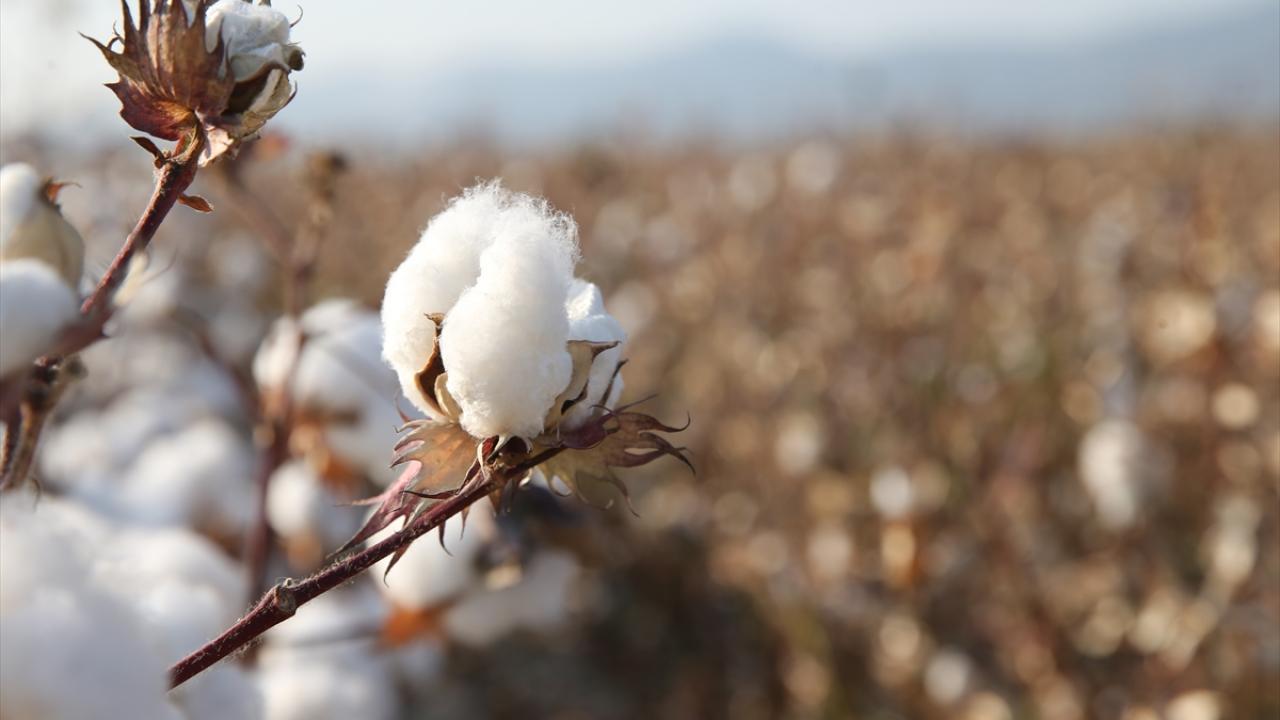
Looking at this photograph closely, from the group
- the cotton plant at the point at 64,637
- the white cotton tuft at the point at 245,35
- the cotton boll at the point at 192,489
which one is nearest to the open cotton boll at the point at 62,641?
the cotton plant at the point at 64,637

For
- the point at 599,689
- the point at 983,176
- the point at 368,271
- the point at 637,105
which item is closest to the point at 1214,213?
the point at 599,689

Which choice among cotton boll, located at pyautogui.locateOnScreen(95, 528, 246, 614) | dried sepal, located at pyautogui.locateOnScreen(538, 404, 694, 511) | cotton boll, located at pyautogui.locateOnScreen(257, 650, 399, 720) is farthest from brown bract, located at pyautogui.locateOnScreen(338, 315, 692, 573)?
cotton boll, located at pyautogui.locateOnScreen(257, 650, 399, 720)

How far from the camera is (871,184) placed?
634 cm

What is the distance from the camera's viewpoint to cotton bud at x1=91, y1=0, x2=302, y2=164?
0.51 m

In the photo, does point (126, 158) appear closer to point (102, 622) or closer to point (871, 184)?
point (871, 184)

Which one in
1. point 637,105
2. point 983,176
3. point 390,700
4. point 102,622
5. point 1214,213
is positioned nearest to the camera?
point 102,622

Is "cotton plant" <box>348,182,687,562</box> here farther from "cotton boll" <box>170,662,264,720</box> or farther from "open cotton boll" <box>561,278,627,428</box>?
"cotton boll" <box>170,662,264,720</box>

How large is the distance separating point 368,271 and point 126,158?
933 millimetres

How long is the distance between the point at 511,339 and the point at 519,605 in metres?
0.86

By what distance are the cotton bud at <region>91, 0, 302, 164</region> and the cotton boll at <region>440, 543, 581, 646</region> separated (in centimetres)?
67

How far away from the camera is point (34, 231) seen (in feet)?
1.82

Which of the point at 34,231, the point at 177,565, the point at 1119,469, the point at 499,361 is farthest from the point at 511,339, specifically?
the point at 1119,469

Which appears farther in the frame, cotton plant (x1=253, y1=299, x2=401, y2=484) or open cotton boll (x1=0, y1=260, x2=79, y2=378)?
cotton plant (x1=253, y1=299, x2=401, y2=484)

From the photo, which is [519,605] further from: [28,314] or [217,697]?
[28,314]
